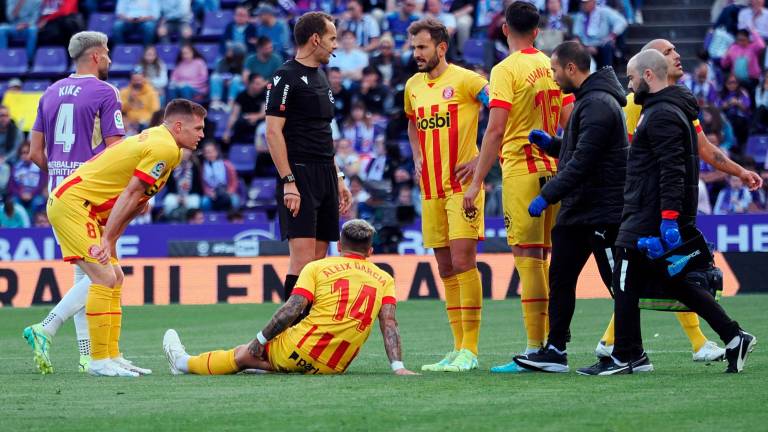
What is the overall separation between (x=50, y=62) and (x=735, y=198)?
1285 centimetres

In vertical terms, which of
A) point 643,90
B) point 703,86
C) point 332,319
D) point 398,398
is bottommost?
point 398,398

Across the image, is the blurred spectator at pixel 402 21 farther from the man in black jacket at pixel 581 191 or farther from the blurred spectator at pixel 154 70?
the man in black jacket at pixel 581 191

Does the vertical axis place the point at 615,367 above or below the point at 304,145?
below

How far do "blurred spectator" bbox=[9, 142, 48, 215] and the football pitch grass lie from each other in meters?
11.3

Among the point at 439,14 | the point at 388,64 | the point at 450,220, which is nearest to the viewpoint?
the point at 450,220

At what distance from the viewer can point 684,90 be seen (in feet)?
28.3

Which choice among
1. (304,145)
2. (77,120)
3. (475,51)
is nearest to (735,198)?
(475,51)

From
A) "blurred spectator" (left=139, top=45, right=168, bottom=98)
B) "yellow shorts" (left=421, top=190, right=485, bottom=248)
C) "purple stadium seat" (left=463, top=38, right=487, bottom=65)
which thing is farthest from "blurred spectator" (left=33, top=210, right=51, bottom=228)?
"yellow shorts" (left=421, top=190, right=485, bottom=248)

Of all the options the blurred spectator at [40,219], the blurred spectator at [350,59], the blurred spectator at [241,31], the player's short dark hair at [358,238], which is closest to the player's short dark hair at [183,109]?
the player's short dark hair at [358,238]

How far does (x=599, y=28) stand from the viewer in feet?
73.0

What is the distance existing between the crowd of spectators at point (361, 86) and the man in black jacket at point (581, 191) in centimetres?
1068

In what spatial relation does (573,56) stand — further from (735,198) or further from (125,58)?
(125,58)

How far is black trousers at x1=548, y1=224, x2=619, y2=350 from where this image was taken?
29.1ft

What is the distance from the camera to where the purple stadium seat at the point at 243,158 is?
22.8 m
